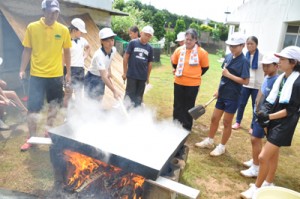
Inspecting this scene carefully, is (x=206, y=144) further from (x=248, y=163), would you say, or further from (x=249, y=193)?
(x=249, y=193)

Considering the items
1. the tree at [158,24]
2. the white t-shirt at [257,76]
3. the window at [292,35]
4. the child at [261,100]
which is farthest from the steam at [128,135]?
the tree at [158,24]

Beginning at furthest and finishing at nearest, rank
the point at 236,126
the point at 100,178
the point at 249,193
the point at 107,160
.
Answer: the point at 236,126, the point at 249,193, the point at 100,178, the point at 107,160

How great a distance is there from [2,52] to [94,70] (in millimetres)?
3408

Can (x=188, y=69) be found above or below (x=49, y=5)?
below

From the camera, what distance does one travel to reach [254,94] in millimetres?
5215

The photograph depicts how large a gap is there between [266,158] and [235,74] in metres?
1.49

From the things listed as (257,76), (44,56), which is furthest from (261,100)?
(44,56)

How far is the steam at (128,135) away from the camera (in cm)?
250

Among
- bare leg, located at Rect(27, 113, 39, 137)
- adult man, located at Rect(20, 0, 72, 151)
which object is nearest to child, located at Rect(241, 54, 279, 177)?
adult man, located at Rect(20, 0, 72, 151)

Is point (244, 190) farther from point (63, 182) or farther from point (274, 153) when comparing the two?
point (63, 182)

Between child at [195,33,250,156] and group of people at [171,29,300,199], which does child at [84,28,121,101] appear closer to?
group of people at [171,29,300,199]

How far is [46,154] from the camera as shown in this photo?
152 inches

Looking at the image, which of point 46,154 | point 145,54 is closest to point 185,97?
point 145,54

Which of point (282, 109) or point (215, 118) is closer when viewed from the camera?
point (282, 109)
